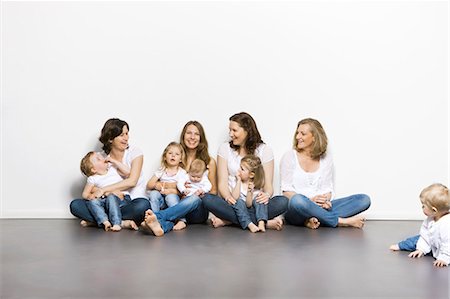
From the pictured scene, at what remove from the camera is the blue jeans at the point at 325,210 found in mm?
5578

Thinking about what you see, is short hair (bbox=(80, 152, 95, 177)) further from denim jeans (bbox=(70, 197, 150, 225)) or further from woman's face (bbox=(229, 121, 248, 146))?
woman's face (bbox=(229, 121, 248, 146))

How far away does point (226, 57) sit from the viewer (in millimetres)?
6281

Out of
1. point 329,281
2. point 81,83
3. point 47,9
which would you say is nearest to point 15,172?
point 81,83

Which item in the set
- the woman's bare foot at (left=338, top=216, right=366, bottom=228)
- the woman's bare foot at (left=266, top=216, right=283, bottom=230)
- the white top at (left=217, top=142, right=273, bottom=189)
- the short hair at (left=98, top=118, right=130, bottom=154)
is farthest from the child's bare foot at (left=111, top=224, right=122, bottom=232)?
the woman's bare foot at (left=338, top=216, right=366, bottom=228)

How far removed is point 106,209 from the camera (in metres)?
5.62

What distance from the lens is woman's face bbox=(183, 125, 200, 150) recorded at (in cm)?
594

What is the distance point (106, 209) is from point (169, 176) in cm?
62

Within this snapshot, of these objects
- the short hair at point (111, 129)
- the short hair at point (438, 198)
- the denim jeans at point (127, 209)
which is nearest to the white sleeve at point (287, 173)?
the denim jeans at point (127, 209)

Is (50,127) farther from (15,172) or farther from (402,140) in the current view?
(402,140)

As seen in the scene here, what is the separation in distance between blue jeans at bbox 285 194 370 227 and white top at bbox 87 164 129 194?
1.49 metres

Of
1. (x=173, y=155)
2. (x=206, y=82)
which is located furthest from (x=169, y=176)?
(x=206, y=82)

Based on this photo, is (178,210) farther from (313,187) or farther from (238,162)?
(313,187)

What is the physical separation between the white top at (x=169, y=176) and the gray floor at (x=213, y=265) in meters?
0.54

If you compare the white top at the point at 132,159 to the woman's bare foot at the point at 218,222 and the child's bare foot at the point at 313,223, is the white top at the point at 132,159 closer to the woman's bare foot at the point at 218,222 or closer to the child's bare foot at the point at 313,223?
the woman's bare foot at the point at 218,222
